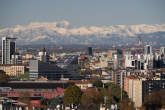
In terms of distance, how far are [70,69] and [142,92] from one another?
2494cm

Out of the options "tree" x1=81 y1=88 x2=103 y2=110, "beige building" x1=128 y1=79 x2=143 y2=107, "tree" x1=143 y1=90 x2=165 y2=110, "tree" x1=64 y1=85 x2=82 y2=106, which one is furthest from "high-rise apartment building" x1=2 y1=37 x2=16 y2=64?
"tree" x1=143 y1=90 x2=165 y2=110

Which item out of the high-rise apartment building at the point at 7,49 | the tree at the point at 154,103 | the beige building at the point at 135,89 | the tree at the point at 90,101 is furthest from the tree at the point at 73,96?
the high-rise apartment building at the point at 7,49

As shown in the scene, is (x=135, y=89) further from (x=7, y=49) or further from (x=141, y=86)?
(x=7, y=49)

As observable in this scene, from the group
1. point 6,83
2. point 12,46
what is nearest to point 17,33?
point 12,46

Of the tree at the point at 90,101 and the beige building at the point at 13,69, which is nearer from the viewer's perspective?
the tree at the point at 90,101

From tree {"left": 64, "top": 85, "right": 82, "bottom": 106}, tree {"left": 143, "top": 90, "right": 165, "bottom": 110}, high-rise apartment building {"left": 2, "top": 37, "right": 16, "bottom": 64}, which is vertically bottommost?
tree {"left": 64, "top": 85, "right": 82, "bottom": 106}

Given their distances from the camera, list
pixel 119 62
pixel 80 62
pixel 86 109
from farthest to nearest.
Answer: pixel 80 62, pixel 119 62, pixel 86 109

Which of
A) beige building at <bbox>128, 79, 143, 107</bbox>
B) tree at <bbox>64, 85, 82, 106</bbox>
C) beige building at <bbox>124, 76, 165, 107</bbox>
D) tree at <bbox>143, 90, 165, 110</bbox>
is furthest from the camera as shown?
beige building at <bbox>124, 76, 165, 107</bbox>

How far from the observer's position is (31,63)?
6219 cm

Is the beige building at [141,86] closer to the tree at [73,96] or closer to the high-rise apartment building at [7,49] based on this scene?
the tree at [73,96]

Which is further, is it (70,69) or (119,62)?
(119,62)

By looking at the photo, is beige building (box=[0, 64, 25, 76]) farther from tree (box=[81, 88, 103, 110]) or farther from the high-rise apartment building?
tree (box=[81, 88, 103, 110])

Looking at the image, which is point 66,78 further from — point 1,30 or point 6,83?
point 1,30

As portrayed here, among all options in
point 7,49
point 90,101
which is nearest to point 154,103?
point 90,101
